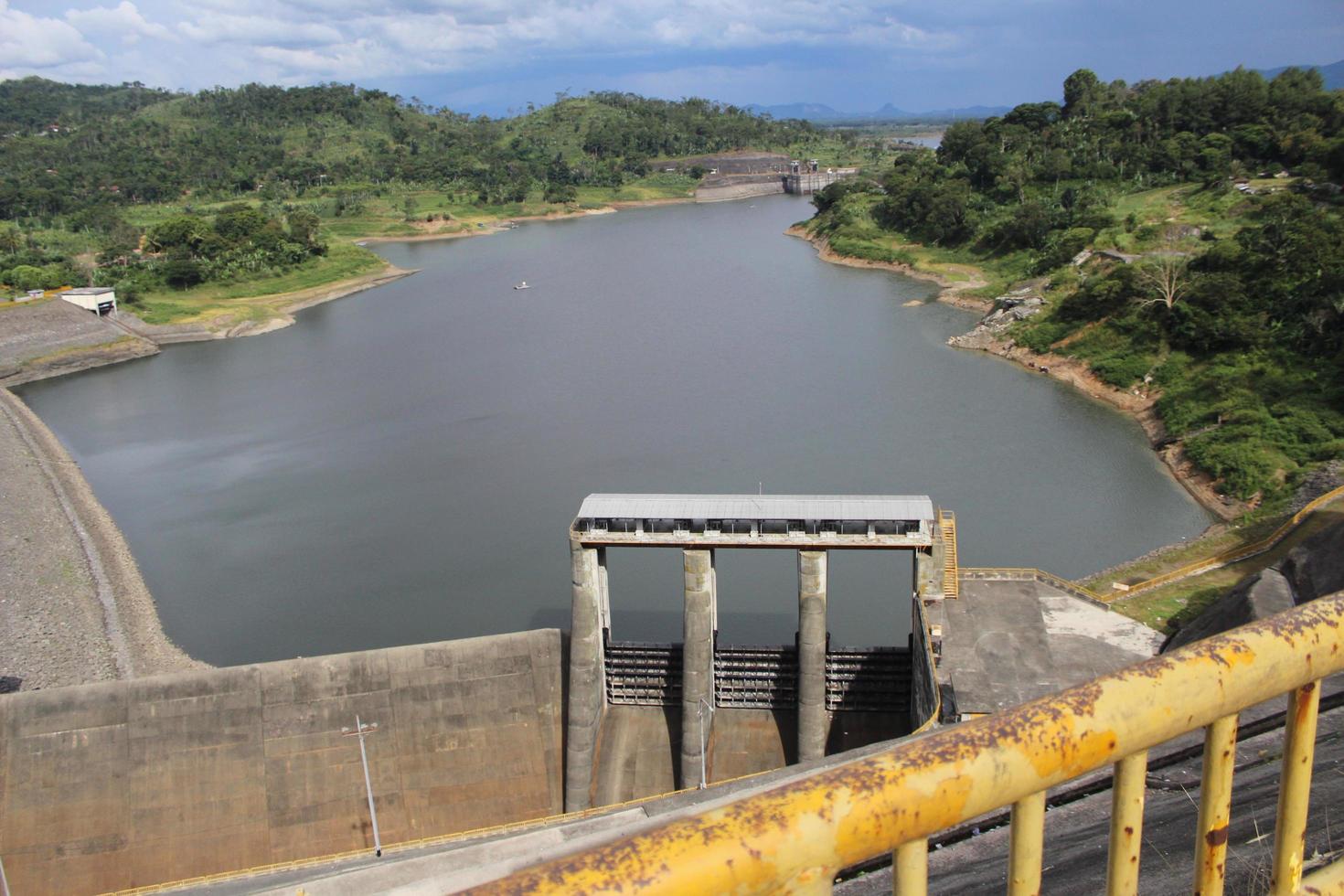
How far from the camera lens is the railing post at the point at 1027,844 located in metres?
2.13

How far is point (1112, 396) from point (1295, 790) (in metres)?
40.9

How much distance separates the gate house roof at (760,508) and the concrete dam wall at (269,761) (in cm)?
294

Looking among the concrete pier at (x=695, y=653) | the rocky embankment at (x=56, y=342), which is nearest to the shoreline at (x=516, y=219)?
the rocky embankment at (x=56, y=342)

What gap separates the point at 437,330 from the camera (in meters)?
57.4

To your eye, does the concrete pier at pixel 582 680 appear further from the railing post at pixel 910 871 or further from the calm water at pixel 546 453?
the railing post at pixel 910 871

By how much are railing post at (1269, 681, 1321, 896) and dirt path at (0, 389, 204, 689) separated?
84.6 feet

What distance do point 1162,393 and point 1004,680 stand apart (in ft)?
80.1

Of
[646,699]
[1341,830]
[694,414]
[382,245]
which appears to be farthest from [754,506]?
[382,245]

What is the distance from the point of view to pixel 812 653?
19.6 metres

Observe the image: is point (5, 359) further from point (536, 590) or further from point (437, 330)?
point (536, 590)

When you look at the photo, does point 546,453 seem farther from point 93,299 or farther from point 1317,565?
point 93,299

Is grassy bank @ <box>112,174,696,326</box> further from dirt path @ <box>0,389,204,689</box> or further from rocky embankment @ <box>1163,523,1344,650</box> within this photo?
rocky embankment @ <box>1163,523,1344,650</box>

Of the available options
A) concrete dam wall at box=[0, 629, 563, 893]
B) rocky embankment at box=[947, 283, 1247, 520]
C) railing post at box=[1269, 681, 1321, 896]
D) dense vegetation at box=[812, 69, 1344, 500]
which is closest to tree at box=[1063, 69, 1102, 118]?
dense vegetation at box=[812, 69, 1344, 500]

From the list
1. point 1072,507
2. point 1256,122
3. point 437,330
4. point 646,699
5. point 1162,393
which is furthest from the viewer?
point 1256,122
